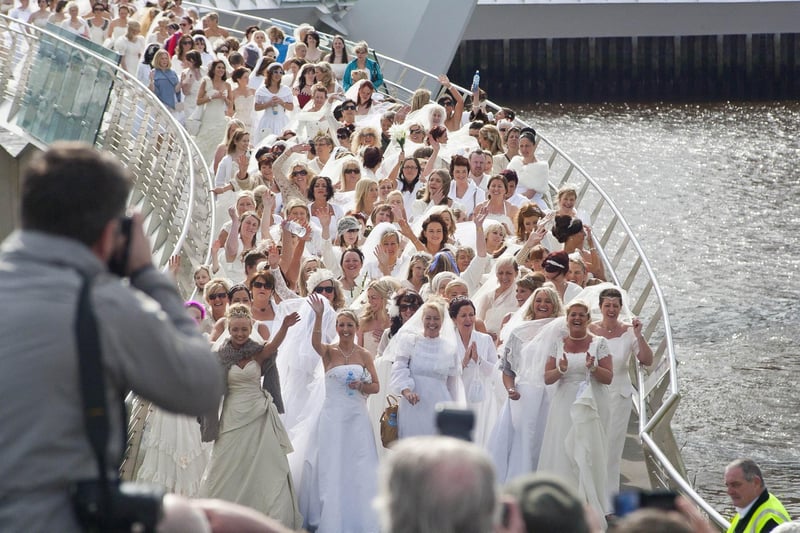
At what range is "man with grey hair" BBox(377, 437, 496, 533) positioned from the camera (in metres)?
2.52

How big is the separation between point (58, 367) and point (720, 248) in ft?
→ 69.6

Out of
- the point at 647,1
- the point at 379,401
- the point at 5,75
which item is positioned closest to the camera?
→ the point at 379,401

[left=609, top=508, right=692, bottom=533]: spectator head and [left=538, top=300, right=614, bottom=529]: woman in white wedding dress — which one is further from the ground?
[left=609, top=508, right=692, bottom=533]: spectator head

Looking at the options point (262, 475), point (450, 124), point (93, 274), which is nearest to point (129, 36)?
point (450, 124)

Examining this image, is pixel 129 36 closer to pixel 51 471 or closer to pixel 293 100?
pixel 293 100

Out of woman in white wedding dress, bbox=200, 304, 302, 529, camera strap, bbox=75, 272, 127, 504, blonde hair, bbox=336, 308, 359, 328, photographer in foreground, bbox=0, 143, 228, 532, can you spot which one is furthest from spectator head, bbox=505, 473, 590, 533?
blonde hair, bbox=336, 308, 359, 328

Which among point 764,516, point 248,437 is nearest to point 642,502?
point 764,516

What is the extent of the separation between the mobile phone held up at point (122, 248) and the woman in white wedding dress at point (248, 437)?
496cm

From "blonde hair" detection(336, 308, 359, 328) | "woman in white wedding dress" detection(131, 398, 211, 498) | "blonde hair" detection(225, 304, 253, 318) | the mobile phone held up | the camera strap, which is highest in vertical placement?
the mobile phone held up

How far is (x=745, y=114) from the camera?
3950cm

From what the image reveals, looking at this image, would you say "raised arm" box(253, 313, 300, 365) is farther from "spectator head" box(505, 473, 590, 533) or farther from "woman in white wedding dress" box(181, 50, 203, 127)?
"woman in white wedding dress" box(181, 50, 203, 127)

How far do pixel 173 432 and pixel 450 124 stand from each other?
8.35 metres

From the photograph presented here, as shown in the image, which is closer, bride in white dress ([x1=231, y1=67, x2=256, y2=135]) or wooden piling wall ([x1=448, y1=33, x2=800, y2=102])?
bride in white dress ([x1=231, y1=67, x2=256, y2=135])

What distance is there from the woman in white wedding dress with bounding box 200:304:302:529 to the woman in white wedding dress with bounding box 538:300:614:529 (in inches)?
64.0
